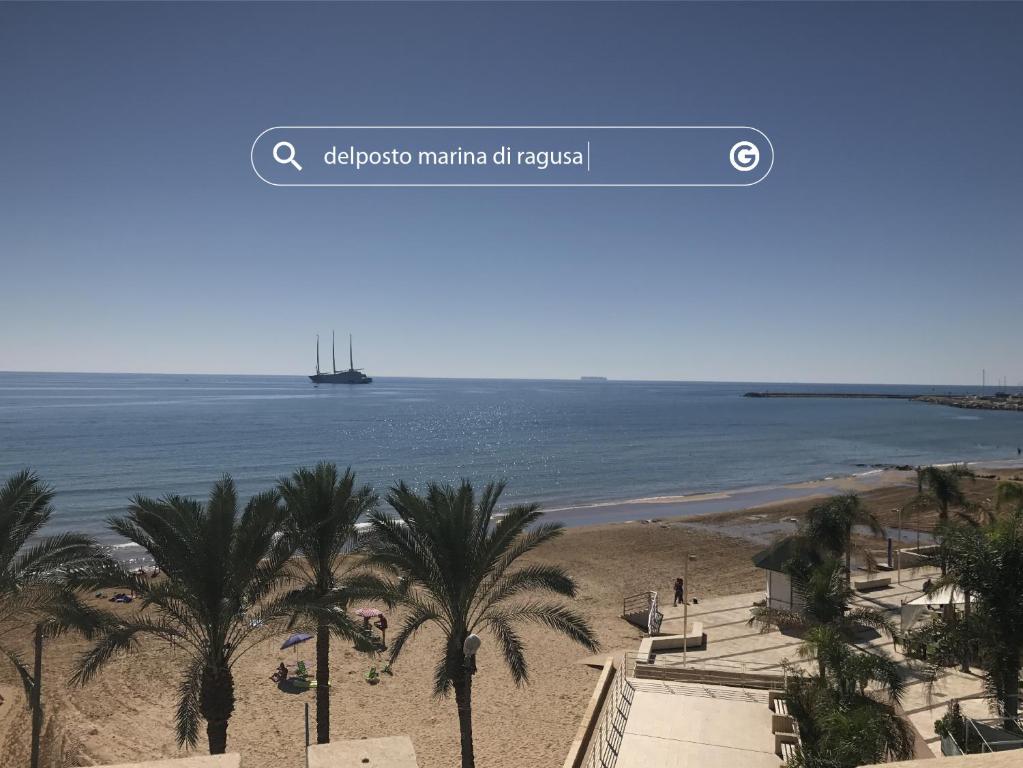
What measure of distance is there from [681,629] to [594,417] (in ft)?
355

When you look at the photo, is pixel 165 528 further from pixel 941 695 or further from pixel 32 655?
pixel 941 695

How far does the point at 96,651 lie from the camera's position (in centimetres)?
1069

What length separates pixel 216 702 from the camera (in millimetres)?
11281

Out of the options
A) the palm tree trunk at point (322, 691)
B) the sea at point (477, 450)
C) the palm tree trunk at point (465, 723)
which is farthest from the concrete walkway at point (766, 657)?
the sea at point (477, 450)

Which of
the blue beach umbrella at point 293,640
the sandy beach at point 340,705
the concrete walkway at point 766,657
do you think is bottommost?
the sandy beach at point 340,705

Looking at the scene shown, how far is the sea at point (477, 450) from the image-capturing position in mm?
49875

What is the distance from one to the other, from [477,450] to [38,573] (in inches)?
2548

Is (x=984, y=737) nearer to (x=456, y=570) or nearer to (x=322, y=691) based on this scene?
(x=456, y=570)

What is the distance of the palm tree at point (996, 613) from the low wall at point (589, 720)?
643 centimetres

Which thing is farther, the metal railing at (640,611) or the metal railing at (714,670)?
the metal railing at (640,611)

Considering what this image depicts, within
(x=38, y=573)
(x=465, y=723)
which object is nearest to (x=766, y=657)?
(x=465, y=723)

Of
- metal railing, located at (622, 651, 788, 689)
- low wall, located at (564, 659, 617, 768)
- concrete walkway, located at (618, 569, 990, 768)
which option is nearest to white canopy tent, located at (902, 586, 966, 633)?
concrete walkway, located at (618, 569, 990, 768)

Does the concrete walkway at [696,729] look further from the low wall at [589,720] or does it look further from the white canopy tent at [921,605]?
the white canopy tent at [921,605]

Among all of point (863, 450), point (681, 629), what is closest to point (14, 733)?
point (681, 629)
